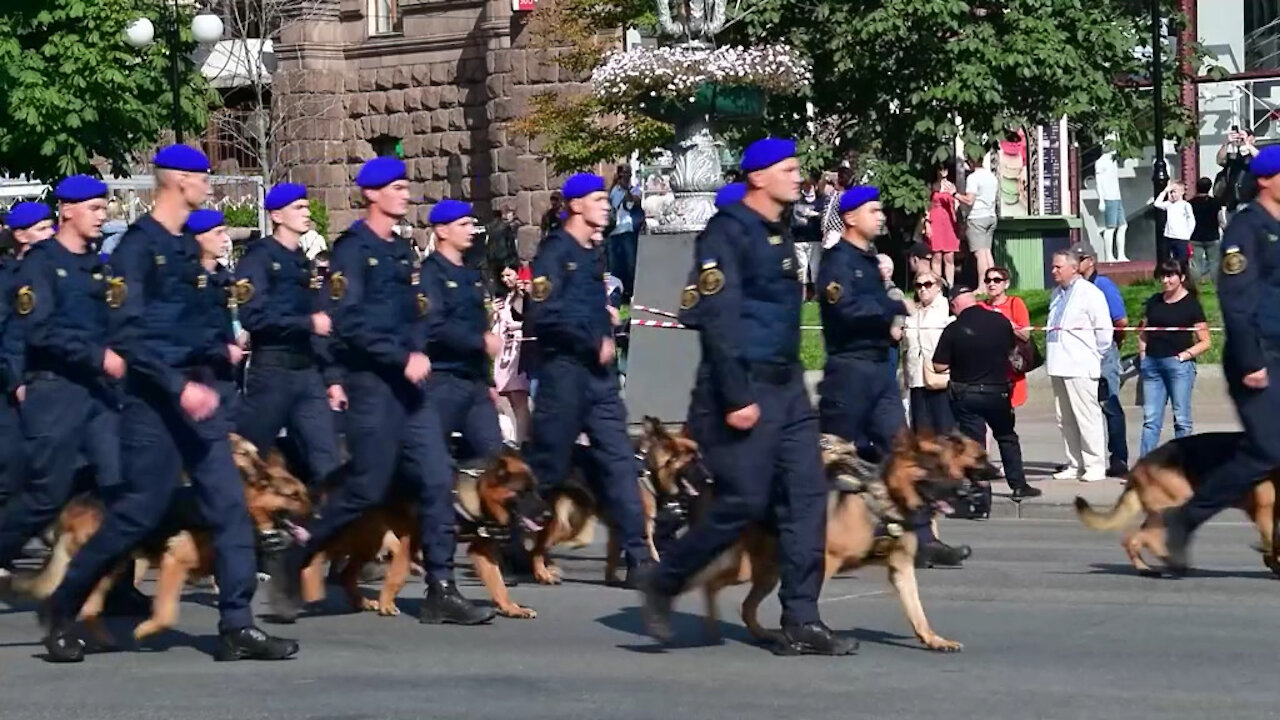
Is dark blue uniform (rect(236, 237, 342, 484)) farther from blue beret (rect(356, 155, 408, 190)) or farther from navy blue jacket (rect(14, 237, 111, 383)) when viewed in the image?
navy blue jacket (rect(14, 237, 111, 383))

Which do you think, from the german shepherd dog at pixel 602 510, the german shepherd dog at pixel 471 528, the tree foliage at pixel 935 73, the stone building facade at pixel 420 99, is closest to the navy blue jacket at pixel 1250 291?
the german shepherd dog at pixel 602 510

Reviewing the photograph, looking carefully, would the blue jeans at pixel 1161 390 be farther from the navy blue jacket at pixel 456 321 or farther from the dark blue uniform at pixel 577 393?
the navy blue jacket at pixel 456 321

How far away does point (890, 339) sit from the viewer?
1319 cm

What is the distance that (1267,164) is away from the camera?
488 inches

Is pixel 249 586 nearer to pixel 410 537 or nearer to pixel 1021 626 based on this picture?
pixel 410 537

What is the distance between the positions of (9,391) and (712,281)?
499 centimetres

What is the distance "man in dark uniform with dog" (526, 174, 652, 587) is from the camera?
12.9 metres

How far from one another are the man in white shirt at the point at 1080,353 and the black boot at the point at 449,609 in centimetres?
743

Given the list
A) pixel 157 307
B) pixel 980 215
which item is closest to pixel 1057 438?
pixel 980 215

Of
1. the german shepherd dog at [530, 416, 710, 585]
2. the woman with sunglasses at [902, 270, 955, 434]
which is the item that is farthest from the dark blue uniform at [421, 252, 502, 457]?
the woman with sunglasses at [902, 270, 955, 434]

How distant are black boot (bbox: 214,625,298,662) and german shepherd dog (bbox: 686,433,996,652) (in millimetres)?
1706

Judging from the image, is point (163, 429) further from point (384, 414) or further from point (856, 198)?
point (856, 198)

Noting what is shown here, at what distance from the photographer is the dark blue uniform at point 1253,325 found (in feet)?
39.5

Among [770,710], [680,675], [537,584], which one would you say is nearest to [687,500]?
[537,584]
